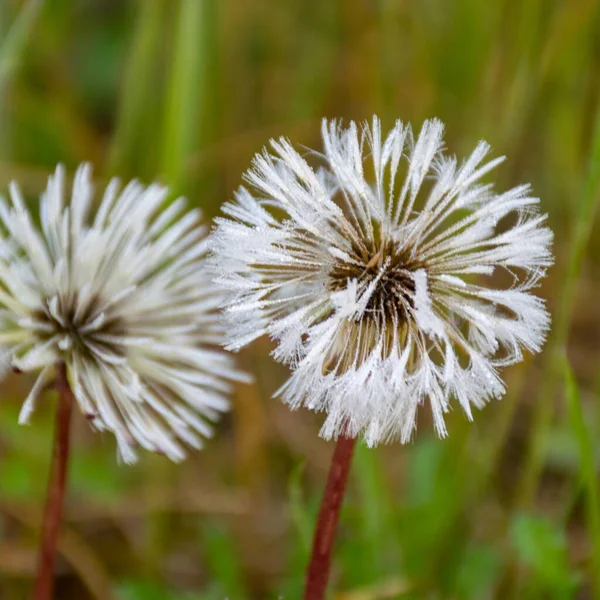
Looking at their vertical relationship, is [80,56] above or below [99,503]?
above

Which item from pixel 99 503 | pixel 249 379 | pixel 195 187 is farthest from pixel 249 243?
pixel 99 503

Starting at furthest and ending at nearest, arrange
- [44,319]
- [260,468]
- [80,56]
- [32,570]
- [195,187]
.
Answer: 1. [80,56]
2. [260,468]
3. [195,187]
4. [32,570]
5. [44,319]

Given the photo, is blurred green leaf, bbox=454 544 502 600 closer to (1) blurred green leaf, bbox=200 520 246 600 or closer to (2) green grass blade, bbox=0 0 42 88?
(1) blurred green leaf, bbox=200 520 246 600

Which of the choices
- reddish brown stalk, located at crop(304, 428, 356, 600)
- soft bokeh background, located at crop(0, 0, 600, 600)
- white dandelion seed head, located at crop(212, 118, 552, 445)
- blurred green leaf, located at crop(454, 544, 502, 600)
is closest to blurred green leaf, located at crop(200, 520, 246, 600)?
soft bokeh background, located at crop(0, 0, 600, 600)

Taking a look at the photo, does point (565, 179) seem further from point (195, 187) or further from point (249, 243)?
point (249, 243)

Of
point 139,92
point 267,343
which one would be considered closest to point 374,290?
point 139,92

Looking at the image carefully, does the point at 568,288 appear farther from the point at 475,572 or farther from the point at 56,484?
the point at 56,484
